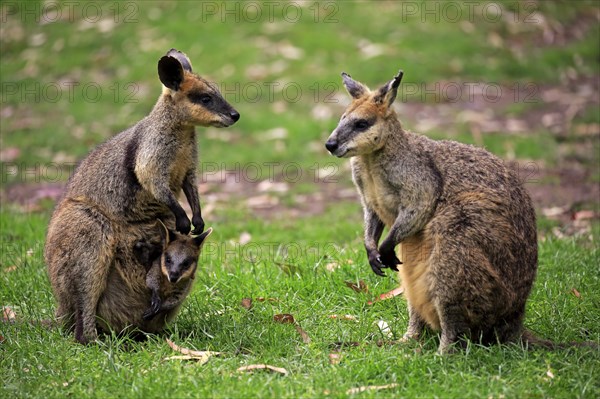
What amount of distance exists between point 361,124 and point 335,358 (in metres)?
1.59

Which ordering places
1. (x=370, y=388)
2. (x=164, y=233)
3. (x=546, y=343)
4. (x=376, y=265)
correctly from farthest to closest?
(x=164, y=233)
(x=376, y=265)
(x=546, y=343)
(x=370, y=388)

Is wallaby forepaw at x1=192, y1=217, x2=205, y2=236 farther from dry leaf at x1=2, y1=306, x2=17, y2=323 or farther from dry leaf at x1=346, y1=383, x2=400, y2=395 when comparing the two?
dry leaf at x1=346, y1=383, x2=400, y2=395

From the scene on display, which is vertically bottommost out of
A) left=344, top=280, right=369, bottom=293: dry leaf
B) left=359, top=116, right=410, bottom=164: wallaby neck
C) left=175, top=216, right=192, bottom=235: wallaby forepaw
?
left=344, top=280, right=369, bottom=293: dry leaf

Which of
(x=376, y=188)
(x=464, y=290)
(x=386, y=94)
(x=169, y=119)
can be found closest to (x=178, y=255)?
(x=169, y=119)

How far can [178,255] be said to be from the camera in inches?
229

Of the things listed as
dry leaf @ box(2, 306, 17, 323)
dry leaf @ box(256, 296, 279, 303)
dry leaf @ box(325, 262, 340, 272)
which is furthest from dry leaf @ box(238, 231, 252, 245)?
dry leaf @ box(2, 306, 17, 323)

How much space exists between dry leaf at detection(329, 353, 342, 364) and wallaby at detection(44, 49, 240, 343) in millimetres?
1446

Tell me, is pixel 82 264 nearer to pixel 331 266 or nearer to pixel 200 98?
pixel 200 98

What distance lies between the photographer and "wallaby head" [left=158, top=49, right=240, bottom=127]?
19.7ft

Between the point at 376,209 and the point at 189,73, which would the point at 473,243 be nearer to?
the point at 376,209

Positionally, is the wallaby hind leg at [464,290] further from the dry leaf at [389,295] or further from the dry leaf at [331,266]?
the dry leaf at [331,266]

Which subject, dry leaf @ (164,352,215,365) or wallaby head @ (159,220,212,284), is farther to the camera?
wallaby head @ (159,220,212,284)

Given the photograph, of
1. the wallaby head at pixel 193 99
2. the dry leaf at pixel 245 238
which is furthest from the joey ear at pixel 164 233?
the dry leaf at pixel 245 238

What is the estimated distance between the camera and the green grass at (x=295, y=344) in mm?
4961
